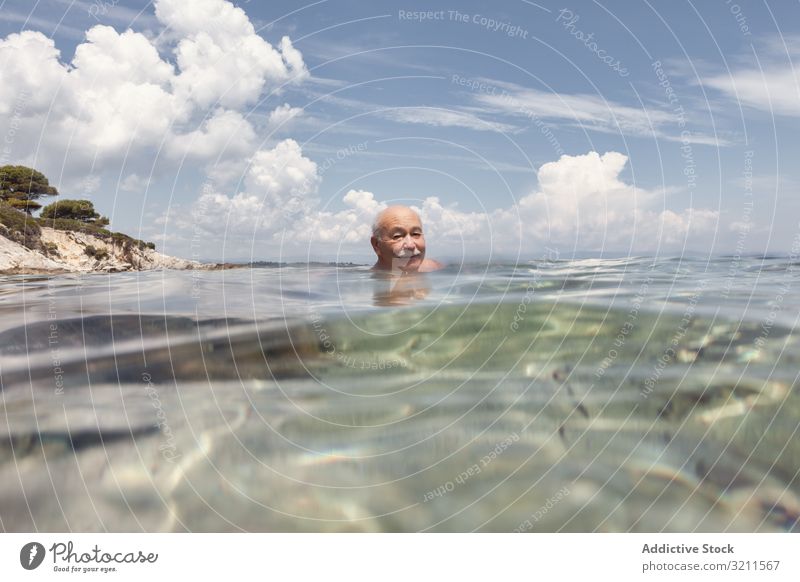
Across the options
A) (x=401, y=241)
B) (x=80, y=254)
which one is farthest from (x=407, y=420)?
(x=80, y=254)

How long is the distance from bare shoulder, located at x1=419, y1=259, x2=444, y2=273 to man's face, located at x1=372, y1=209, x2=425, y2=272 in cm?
9

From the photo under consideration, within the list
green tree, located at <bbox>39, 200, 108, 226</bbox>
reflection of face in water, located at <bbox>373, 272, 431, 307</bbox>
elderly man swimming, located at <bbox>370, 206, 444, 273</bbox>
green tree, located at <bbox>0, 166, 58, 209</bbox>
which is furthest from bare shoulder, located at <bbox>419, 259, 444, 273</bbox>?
green tree, located at <bbox>0, 166, 58, 209</bbox>

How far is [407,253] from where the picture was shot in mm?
8031

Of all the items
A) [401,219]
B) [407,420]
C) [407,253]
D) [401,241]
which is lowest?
[407,420]

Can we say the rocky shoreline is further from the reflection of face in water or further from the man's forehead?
the reflection of face in water

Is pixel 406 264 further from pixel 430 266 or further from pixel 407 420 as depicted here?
pixel 407 420

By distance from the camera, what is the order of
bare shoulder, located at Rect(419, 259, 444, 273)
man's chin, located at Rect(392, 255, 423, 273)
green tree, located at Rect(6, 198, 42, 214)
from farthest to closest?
green tree, located at Rect(6, 198, 42, 214)
bare shoulder, located at Rect(419, 259, 444, 273)
man's chin, located at Rect(392, 255, 423, 273)

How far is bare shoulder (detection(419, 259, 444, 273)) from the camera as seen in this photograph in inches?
328
